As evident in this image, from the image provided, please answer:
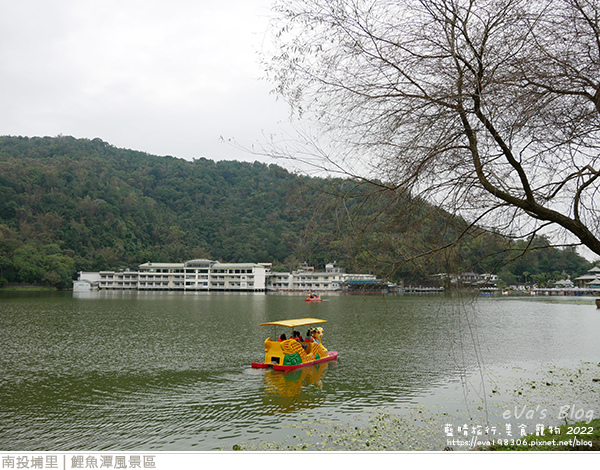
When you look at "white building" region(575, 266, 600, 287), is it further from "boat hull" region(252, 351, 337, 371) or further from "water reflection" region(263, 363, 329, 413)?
"water reflection" region(263, 363, 329, 413)

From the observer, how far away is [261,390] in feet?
30.0

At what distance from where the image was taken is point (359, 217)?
163 inches

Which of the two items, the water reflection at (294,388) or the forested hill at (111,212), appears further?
the forested hill at (111,212)

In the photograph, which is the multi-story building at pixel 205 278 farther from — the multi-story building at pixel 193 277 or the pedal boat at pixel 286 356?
the pedal boat at pixel 286 356

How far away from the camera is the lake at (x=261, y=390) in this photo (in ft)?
21.1

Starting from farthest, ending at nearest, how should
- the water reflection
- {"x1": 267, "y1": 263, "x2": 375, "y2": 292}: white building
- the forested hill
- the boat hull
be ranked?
{"x1": 267, "y1": 263, "x2": 375, "y2": 292}: white building
the forested hill
the boat hull
the water reflection

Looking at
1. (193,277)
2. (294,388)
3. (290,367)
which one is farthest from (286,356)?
(193,277)

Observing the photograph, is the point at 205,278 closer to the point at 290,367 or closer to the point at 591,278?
the point at 591,278

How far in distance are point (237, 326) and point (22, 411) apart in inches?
525

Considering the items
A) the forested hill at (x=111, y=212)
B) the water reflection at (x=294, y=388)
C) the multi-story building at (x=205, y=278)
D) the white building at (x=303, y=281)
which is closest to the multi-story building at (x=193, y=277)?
the multi-story building at (x=205, y=278)

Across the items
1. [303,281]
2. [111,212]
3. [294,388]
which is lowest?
[303,281]

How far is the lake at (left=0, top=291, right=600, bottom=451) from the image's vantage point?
6.44 meters

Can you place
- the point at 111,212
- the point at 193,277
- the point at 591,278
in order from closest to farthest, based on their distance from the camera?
1. the point at 591,278
2. the point at 193,277
3. the point at 111,212

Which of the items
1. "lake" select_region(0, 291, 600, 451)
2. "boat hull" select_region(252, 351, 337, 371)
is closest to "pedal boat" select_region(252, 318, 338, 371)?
"boat hull" select_region(252, 351, 337, 371)
